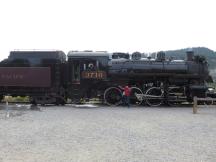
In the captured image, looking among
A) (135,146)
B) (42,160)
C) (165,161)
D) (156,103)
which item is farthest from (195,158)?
(156,103)

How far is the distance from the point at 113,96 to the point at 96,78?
130 cm

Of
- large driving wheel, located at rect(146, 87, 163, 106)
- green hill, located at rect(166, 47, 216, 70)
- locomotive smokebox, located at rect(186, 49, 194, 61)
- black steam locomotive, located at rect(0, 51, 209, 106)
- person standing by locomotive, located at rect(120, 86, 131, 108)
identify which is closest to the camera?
person standing by locomotive, located at rect(120, 86, 131, 108)

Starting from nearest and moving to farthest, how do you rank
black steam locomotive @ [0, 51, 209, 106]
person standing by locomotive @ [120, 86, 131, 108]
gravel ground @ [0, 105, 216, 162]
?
1. gravel ground @ [0, 105, 216, 162]
2. person standing by locomotive @ [120, 86, 131, 108]
3. black steam locomotive @ [0, 51, 209, 106]

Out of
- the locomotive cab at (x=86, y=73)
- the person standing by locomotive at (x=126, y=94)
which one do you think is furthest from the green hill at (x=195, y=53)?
the locomotive cab at (x=86, y=73)

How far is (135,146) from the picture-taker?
9500 millimetres

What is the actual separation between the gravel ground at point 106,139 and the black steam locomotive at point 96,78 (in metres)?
6.98

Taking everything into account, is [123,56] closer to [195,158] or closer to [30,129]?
[30,129]

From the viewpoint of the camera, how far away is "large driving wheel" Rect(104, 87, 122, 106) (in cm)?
2234

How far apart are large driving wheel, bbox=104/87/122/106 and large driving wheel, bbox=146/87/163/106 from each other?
1.48 m

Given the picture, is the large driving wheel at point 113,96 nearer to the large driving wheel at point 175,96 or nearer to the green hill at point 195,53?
the large driving wheel at point 175,96

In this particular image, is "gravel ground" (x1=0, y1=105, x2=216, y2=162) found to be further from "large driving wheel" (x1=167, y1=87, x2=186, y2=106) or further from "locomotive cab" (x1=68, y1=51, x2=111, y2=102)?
"locomotive cab" (x1=68, y1=51, x2=111, y2=102)

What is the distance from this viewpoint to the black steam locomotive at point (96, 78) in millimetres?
22406

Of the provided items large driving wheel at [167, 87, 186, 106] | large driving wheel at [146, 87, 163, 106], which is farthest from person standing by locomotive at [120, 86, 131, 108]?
large driving wheel at [167, 87, 186, 106]

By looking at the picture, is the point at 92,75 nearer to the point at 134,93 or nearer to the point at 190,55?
the point at 134,93
